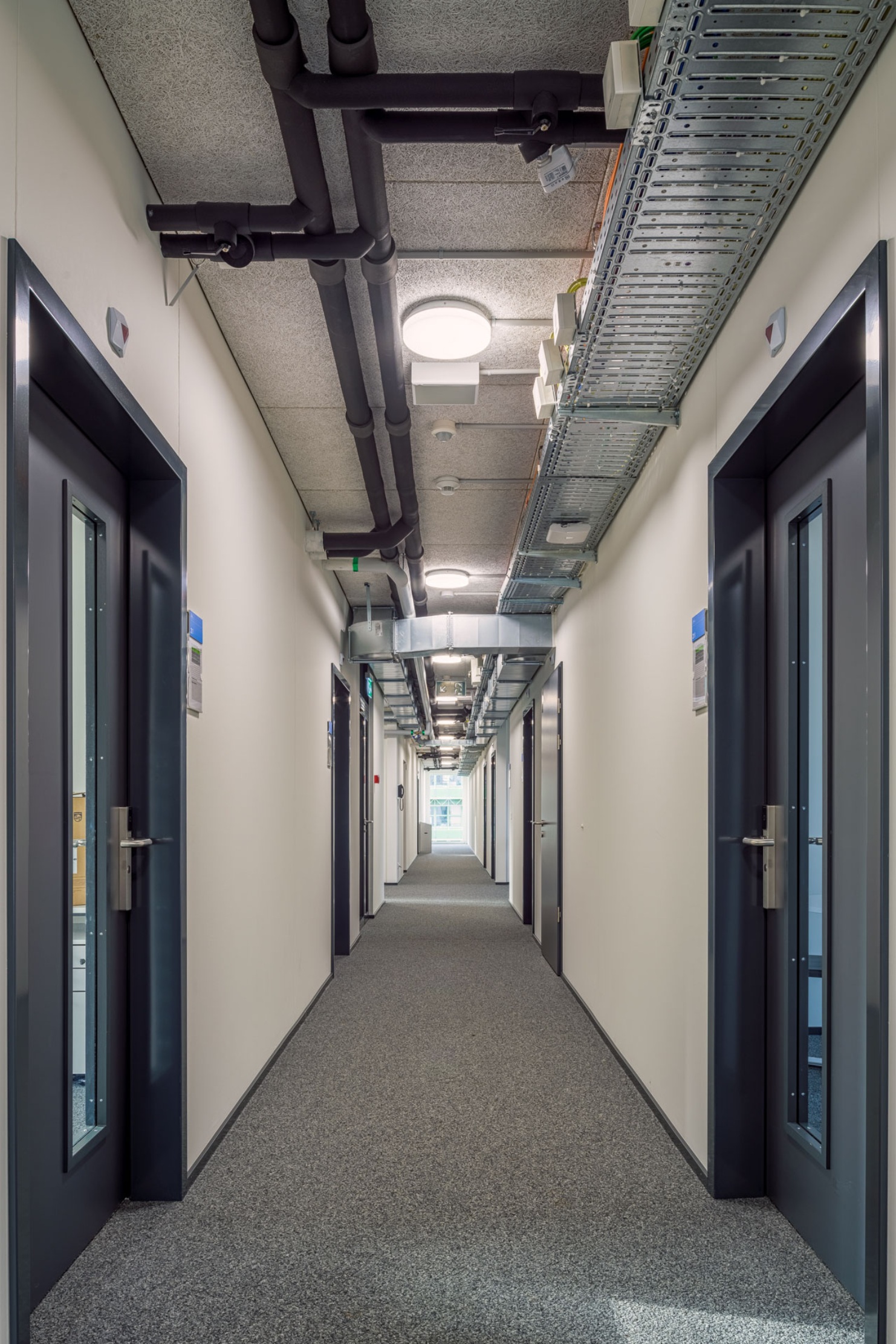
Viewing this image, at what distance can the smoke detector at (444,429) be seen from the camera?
4.19 metres

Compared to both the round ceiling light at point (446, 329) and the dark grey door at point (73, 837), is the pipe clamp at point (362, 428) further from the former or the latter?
the dark grey door at point (73, 837)

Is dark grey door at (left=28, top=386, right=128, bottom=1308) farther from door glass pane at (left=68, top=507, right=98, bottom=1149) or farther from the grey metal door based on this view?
Answer: the grey metal door

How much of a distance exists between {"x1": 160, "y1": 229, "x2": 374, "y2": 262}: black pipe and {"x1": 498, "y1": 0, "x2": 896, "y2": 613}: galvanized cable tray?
0.66 meters

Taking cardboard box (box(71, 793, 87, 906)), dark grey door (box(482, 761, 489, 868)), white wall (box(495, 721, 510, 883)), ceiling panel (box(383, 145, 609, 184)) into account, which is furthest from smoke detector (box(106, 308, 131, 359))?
dark grey door (box(482, 761, 489, 868))

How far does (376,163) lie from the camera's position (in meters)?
2.31

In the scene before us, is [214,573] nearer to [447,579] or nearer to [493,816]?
[447,579]

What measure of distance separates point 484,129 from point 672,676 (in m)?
1.89

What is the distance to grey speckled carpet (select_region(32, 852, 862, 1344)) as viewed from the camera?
2062 mm

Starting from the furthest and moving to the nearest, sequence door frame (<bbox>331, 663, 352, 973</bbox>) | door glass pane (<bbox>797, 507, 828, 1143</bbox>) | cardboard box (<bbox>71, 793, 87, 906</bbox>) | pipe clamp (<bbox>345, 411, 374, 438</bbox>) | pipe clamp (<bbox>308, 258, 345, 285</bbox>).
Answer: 1. door frame (<bbox>331, 663, 352, 973</bbox>)
2. pipe clamp (<bbox>345, 411, 374, 438</bbox>)
3. pipe clamp (<bbox>308, 258, 345, 285</bbox>)
4. door glass pane (<bbox>797, 507, 828, 1143</bbox>)
5. cardboard box (<bbox>71, 793, 87, 906</bbox>)

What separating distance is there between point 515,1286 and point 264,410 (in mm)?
3406

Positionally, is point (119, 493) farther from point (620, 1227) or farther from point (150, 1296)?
point (620, 1227)

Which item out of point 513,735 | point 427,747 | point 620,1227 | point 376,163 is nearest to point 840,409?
point 376,163

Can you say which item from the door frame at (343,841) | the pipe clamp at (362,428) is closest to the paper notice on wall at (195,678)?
the pipe clamp at (362,428)

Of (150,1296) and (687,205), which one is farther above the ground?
(687,205)
